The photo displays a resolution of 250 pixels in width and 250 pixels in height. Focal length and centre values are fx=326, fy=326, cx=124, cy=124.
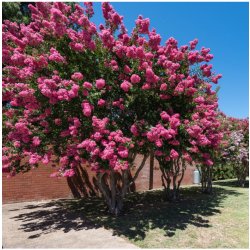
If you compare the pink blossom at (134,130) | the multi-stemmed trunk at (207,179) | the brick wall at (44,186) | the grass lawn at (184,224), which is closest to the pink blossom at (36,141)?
the pink blossom at (134,130)

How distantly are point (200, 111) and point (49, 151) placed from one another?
3.70m

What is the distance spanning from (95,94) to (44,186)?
5.64 meters

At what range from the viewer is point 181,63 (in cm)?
821

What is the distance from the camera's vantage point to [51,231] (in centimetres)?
723

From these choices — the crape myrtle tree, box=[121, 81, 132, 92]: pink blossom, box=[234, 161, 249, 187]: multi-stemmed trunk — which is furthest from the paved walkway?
box=[234, 161, 249, 187]: multi-stemmed trunk

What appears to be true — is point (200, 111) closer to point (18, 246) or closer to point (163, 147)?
point (163, 147)

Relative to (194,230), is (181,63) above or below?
above

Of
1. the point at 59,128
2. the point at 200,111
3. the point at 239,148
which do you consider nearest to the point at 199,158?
the point at 200,111

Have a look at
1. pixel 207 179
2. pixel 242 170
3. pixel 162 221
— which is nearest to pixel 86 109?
pixel 162 221

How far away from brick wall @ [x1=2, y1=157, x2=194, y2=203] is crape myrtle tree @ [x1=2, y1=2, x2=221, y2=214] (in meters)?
2.83

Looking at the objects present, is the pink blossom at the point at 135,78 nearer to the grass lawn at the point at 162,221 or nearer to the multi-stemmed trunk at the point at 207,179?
the grass lawn at the point at 162,221

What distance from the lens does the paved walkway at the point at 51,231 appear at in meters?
6.24

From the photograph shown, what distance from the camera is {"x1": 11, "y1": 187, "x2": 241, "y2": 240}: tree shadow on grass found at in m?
7.38

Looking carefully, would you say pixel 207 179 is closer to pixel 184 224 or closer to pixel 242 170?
pixel 242 170
